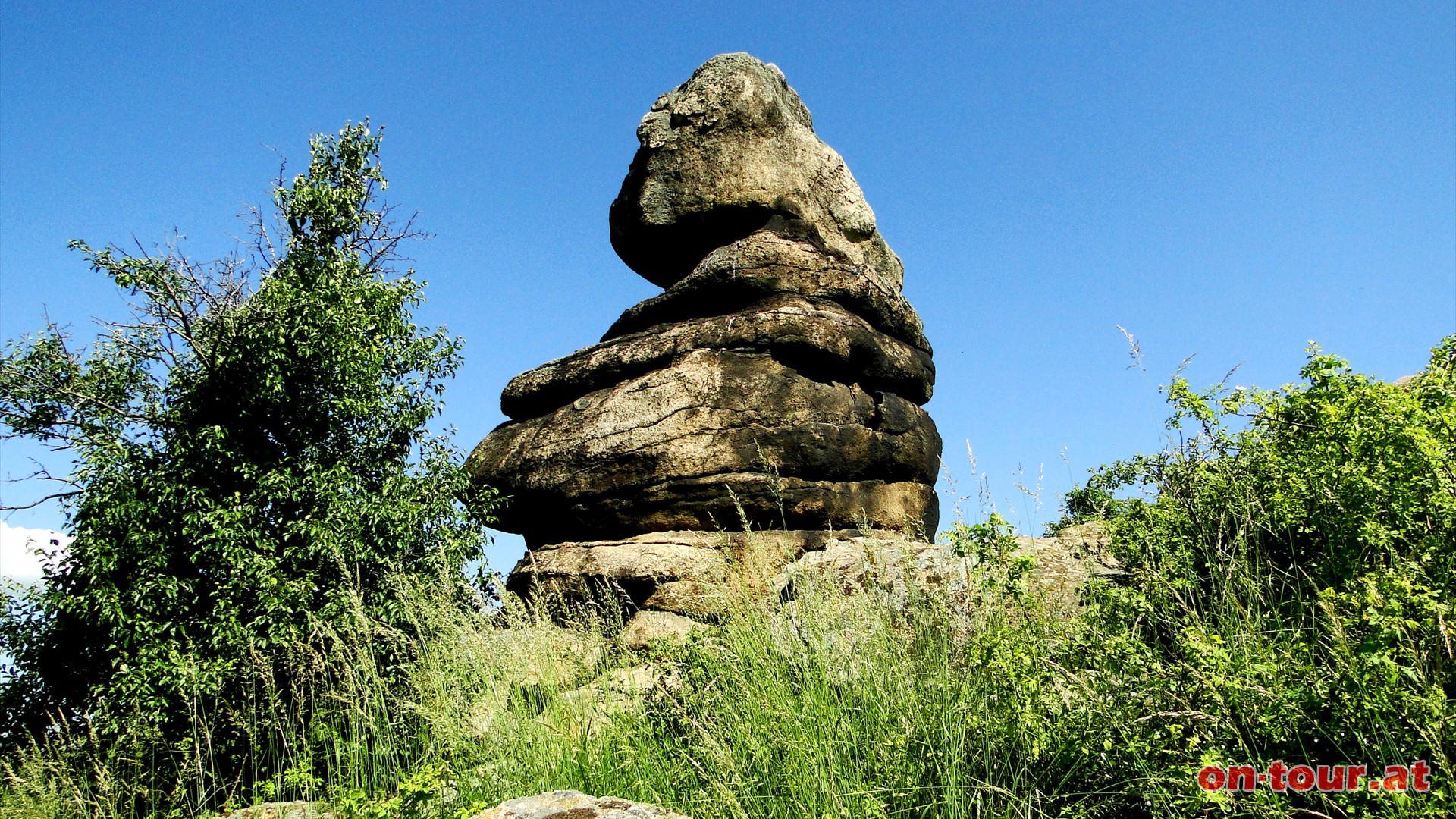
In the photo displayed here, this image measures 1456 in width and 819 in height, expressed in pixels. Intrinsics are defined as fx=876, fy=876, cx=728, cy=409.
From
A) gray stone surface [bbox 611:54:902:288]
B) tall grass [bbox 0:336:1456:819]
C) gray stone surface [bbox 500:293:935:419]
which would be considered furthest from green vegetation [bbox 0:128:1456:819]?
gray stone surface [bbox 611:54:902:288]

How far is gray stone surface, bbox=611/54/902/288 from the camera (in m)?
13.7

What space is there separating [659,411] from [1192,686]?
8.13 meters

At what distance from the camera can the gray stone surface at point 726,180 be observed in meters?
13.7

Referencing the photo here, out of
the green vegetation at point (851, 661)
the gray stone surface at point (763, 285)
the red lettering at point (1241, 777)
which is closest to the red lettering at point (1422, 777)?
the green vegetation at point (851, 661)

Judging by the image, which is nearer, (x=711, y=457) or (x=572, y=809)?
(x=572, y=809)

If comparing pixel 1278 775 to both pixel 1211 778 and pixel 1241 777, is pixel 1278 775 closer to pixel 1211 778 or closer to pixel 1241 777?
pixel 1241 777

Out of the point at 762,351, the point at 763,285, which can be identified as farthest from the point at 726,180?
the point at 762,351

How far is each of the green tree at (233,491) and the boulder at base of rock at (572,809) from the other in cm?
542

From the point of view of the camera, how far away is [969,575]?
16.5ft

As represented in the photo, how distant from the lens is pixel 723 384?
37.2 ft

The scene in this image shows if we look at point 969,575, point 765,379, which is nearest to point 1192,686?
point 969,575

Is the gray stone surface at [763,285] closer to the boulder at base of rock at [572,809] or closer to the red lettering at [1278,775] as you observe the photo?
the boulder at base of rock at [572,809]

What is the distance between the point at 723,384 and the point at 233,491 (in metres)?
6.08

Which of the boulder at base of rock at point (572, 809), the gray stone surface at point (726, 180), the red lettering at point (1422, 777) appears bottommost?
the red lettering at point (1422, 777)
